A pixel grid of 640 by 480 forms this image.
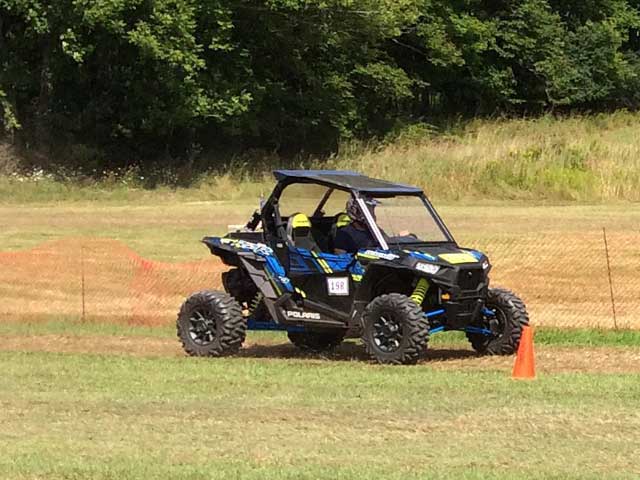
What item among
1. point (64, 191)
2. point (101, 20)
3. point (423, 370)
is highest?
point (101, 20)

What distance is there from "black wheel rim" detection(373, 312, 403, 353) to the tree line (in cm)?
2499

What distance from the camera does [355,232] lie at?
12.7 metres

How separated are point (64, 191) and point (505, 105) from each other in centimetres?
2326

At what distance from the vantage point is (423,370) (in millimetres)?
11656

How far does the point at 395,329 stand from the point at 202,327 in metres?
2.30

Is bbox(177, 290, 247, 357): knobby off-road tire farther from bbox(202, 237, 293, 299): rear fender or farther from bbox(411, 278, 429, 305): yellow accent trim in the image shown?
bbox(411, 278, 429, 305): yellow accent trim

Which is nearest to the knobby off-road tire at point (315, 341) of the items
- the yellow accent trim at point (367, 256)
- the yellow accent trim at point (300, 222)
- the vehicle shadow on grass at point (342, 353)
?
the vehicle shadow on grass at point (342, 353)

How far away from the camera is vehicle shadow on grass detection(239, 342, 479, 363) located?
13094 mm

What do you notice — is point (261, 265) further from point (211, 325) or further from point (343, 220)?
point (343, 220)

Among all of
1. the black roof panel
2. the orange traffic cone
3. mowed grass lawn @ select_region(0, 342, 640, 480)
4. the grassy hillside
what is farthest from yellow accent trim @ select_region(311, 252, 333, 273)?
the grassy hillside

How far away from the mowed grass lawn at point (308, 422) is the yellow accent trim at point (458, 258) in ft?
3.65

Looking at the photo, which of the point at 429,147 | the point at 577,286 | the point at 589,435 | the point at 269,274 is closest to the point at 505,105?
the point at 429,147

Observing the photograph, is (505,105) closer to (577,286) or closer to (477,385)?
(577,286)

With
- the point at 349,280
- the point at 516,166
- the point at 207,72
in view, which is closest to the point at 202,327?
the point at 349,280
